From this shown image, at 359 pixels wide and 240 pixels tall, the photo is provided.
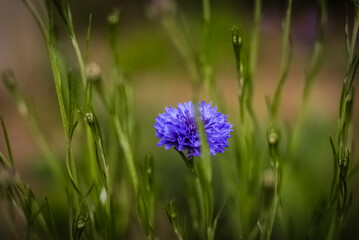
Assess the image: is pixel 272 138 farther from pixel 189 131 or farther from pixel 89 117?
pixel 89 117

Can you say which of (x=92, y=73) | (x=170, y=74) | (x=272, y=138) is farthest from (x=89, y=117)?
(x=170, y=74)

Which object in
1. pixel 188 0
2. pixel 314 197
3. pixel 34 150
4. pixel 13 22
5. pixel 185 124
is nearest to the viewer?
pixel 185 124

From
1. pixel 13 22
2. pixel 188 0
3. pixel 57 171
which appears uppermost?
pixel 188 0

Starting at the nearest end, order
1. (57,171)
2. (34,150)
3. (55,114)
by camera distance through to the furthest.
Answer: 1. (57,171)
2. (34,150)
3. (55,114)

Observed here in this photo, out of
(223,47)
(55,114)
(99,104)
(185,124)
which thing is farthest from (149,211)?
(223,47)

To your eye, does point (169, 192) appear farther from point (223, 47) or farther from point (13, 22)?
point (13, 22)

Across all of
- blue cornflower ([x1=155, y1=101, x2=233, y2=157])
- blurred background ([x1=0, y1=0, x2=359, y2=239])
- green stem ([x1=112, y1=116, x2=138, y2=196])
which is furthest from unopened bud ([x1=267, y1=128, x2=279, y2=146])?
blurred background ([x1=0, y1=0, x2=359, y2=239])

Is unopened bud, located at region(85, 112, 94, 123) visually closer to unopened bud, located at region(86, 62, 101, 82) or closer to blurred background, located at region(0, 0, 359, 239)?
unopened bud, located at region(86, 62, 101, 82)
